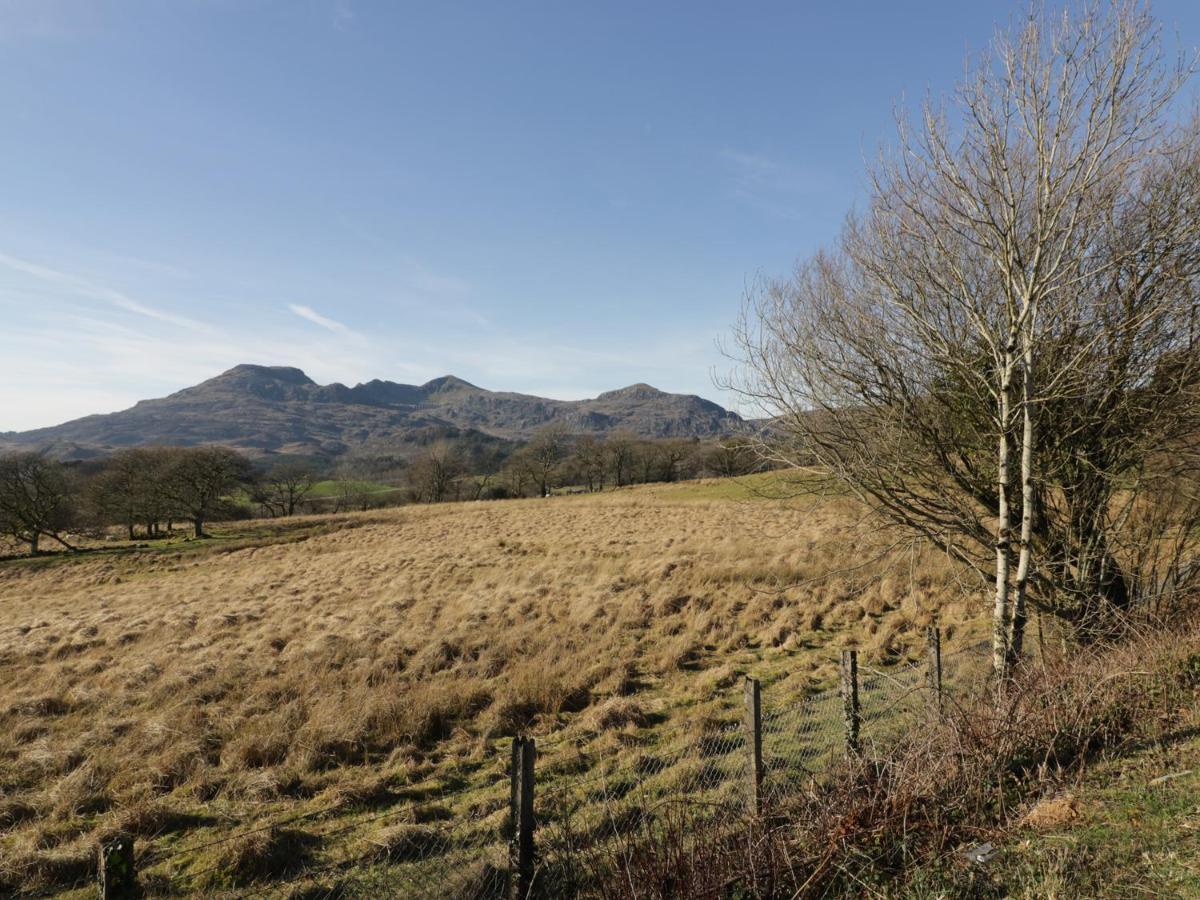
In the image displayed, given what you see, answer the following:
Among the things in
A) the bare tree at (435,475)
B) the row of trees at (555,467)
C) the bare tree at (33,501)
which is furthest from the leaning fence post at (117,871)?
the bare tree at (435,475)

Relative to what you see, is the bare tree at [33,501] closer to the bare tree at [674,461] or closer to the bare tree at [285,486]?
the bare tree at [285,486]

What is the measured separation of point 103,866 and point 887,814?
505 cm

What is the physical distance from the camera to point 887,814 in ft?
14.8

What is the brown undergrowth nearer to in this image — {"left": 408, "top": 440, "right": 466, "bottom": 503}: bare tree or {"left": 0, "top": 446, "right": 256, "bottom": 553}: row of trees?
{"left": 0, "top": 446, "right": 256, "bottom": 553}: row of trees

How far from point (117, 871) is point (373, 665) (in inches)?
316

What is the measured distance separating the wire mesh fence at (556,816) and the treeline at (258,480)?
4.12 metres

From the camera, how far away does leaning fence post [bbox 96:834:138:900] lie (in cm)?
307

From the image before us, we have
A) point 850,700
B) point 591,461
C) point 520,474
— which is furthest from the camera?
point 591,461

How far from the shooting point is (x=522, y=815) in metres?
4.45

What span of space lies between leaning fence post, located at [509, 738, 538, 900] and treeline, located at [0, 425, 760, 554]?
19.0ft

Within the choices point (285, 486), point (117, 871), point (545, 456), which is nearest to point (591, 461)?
point (545, 456)

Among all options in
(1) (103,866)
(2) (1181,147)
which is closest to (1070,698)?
(2) (1181,147)

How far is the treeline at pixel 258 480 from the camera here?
35031 millimetres

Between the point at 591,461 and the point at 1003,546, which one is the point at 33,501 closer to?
the point at 1003,546
